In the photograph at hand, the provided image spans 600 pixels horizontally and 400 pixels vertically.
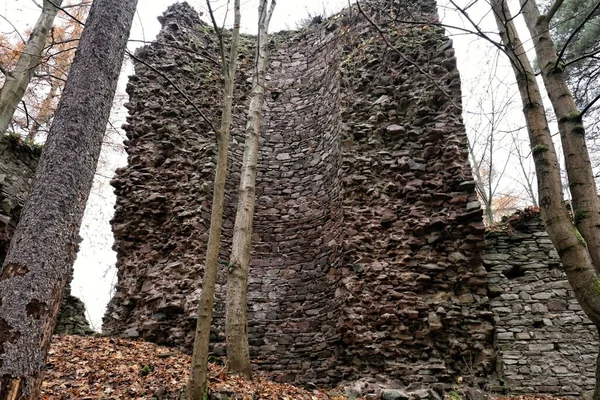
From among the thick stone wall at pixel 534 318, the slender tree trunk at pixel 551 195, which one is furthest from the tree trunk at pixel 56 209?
the thick stone wall at pixel 534 318

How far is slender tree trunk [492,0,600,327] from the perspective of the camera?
4289 millimetres

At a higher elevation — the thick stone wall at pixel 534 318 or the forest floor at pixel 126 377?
the thick stone wall at pixel 534 318

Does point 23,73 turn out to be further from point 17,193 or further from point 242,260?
point 242,260

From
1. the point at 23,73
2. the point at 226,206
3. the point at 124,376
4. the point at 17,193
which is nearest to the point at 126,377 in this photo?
the point at 124,376

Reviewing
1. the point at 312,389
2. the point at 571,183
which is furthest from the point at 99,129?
the point at 571,183

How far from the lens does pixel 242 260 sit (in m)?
6.27

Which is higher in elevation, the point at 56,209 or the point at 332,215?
the point at 332,215

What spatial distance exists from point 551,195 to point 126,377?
5522 millimetres

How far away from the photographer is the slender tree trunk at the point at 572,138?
15.3 feet

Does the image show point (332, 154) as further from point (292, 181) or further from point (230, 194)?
point (230, 194)

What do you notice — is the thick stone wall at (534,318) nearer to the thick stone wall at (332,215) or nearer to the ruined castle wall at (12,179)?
the thick stone wall at (332,215)

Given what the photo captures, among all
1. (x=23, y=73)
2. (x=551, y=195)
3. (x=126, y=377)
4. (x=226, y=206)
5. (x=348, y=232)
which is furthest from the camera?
(x=226, y=206)

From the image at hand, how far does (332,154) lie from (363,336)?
Answer: 4258 millimetres

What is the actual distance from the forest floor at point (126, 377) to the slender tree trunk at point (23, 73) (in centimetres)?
414
